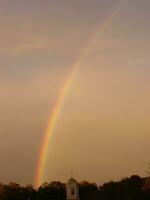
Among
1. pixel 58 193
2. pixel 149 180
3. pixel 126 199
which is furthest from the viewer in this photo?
pixel 58 193

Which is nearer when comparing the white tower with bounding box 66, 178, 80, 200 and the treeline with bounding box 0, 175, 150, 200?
the white tower with bounding box 66, 178, 80, 200

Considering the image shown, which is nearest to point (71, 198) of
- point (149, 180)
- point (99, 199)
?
point (99, 199)

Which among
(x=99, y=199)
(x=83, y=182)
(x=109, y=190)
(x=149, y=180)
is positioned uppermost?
(x=83, y=182)

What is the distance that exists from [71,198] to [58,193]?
29.7 m

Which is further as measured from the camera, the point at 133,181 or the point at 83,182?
the point at 83,182

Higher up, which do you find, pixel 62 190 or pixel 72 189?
pixel 62 190

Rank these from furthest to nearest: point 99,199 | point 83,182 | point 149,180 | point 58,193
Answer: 1. point 83,182
2. point 58,193
3. point 99,199
4. point 149,180

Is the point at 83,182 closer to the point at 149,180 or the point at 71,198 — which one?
the point at 71,198

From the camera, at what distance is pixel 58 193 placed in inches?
5886

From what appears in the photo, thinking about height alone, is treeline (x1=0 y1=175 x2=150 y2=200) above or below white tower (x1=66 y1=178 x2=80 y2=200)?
above

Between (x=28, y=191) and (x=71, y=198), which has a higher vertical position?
(x=28, y=191)

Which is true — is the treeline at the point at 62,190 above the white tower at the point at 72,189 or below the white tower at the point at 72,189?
above

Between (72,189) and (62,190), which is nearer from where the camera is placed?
(72,189)

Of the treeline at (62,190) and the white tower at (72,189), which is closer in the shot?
the white tower at (72,189)
